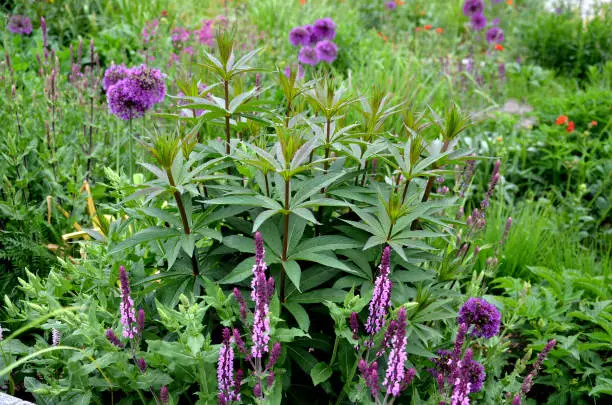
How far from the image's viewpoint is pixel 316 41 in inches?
210

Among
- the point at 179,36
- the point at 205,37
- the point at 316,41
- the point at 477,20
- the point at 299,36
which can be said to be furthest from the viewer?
the point at 477,20

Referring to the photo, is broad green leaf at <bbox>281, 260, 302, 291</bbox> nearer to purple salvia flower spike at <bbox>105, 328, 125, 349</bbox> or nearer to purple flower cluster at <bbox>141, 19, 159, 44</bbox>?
purple salvia flower spike at <bbox>105, 328, 125, 349</bbox>

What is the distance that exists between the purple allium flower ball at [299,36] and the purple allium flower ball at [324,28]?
0.10 meters

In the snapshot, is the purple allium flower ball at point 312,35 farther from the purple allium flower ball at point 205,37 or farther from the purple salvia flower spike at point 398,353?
the purple salvia flower spike at point 398,353

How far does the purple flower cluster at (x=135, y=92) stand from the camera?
2789mm

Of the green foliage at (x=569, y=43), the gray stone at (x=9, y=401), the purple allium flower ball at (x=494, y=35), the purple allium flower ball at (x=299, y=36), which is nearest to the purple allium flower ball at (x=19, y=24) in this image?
the purple allium flower ball at (x=299, y=36)

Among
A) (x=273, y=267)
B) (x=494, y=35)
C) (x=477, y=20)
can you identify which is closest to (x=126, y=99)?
(x=273, y=267)

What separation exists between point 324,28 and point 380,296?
13.3 ft

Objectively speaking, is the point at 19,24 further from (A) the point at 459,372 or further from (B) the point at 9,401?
(A) the point at 459,372

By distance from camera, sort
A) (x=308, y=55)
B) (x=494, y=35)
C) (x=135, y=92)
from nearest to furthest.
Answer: (x=135, y=92) < (x=308, y=55) < (x=494, y=35)

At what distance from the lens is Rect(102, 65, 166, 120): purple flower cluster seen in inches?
110

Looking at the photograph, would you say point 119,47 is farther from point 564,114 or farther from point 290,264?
point 290,264

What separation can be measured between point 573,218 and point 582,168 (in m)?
0.58

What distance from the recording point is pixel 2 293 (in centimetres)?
272
